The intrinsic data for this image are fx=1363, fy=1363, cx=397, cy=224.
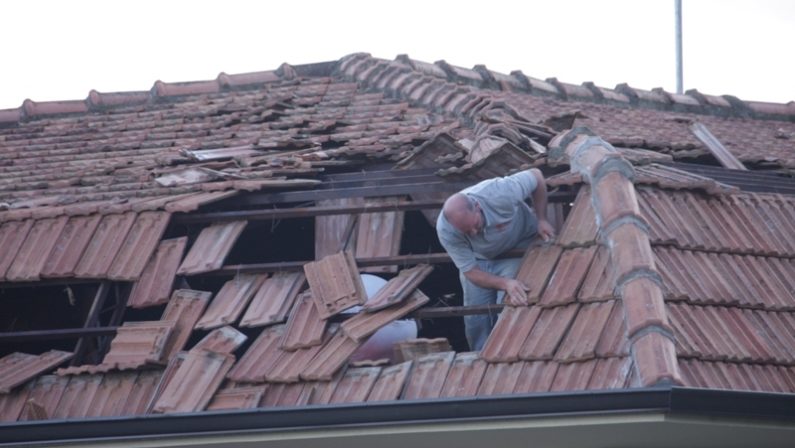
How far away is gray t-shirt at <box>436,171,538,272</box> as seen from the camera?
28.2 feet

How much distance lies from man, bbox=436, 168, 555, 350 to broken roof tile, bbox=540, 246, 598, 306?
199mm

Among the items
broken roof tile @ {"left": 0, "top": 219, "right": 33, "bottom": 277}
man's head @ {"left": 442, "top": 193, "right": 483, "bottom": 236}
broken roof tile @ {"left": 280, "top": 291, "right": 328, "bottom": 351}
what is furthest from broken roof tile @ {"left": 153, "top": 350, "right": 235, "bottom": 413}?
broken roof tile @ {"left": 0, "top": 219, "right": 33, "bottom": 277}

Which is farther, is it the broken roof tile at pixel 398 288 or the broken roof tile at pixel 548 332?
the broken roof tile at pixel 398 288

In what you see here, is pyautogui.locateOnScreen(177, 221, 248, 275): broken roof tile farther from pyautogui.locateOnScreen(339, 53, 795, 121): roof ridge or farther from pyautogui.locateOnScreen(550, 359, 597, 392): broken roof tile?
pyautogui.locateOnScreen(339, 53, 795, 121): roof ridge

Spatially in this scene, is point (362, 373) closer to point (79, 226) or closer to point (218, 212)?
point (218, 212)

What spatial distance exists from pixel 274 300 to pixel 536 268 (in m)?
1.81

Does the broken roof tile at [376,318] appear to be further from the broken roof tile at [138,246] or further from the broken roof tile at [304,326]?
the broken roof tile at [138,246]

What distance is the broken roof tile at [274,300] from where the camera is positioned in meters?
8.95

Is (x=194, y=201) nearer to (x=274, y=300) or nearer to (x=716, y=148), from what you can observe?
(x=274, y=300)

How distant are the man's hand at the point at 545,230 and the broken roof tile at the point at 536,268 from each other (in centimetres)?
7

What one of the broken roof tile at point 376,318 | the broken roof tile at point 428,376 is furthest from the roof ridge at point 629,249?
the broken roof tile at point 376,318

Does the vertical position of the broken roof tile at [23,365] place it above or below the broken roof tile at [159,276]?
below

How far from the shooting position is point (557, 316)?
800 centimetres

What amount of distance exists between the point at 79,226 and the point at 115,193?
670 millimetres
